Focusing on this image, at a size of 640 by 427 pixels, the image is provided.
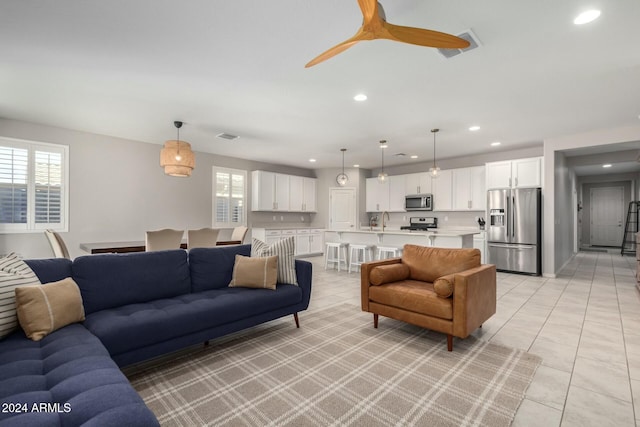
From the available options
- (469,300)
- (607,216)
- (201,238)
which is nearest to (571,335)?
(469,300)

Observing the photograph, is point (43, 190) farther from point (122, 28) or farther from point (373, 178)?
point (373, 178)

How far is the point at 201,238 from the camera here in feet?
14.5

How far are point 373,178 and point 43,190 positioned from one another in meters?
7.32

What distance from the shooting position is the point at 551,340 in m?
2.82

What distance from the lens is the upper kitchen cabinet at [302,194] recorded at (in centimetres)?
847

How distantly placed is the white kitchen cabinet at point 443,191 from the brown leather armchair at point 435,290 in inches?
173

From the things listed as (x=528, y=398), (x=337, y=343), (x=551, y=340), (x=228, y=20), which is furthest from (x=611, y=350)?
(x=228, y=20)

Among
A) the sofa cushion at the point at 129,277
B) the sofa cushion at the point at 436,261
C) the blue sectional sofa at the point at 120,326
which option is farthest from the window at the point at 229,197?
the sofa cushion at the point at 436,261

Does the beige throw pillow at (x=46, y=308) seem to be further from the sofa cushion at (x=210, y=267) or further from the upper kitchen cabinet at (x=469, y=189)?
the upper kitchen cabinet at (x=469, y=189)

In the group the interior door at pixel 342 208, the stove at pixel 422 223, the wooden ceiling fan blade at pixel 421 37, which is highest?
the wooden ceiling fan blade at pixel 421 37

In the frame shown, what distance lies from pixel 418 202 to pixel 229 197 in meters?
4.74

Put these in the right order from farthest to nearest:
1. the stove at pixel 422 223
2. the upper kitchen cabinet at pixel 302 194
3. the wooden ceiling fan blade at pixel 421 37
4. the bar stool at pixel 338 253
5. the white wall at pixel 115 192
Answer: the upper kitchen cabinet at pixel 302 194 → the stove at pixel 422 223 → the bar stool at pixel 338 253 → the white wall at pixel 115 192 → the wooden ceiling fan blade at pixel 421 37

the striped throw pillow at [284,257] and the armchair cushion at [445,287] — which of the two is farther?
the striped throw pillow at [284,257]

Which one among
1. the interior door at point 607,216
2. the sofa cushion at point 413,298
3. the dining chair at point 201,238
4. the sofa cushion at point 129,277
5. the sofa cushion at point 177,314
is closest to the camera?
the sofa cushion at point 177,314
